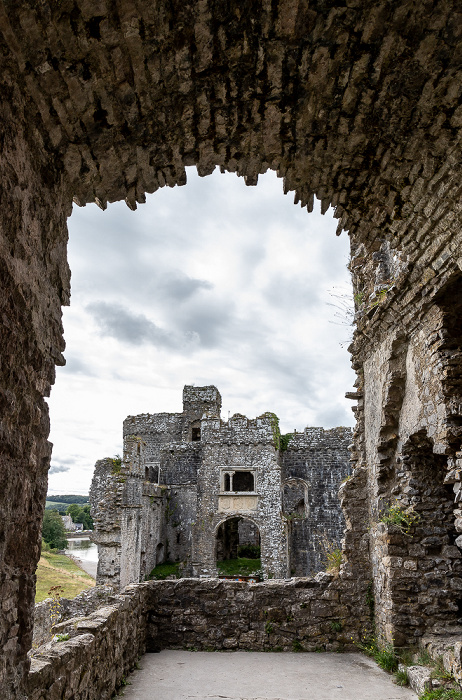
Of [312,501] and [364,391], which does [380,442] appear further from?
[312,501]

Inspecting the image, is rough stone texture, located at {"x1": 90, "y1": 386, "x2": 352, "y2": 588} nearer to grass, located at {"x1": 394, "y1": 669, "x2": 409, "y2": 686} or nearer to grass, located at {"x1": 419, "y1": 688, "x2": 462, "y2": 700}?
grass, located at {"x1": 394, "y1": 669, "x2": 409, "y2": 686}

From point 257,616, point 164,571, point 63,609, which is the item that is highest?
point 257,616

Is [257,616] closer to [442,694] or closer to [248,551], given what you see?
[442,694]

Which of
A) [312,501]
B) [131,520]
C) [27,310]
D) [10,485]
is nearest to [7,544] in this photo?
[10,485]

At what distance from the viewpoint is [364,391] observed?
7695mm

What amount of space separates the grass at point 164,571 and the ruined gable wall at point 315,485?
186 inches

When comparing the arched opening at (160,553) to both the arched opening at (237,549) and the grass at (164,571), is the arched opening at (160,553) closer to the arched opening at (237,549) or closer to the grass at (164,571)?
the grass at (164,571)

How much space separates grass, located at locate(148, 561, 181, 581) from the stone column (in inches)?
680

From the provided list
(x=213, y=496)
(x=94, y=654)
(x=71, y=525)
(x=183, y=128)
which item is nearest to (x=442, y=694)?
(x=94, y=654)

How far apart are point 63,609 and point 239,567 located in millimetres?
10870

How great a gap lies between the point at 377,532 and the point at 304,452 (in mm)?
16206

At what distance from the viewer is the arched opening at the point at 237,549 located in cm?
1904

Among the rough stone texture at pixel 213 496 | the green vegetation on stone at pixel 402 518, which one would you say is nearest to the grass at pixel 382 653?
the green vegetation on stone at pixel 402 518

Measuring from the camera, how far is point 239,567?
19672 mm
